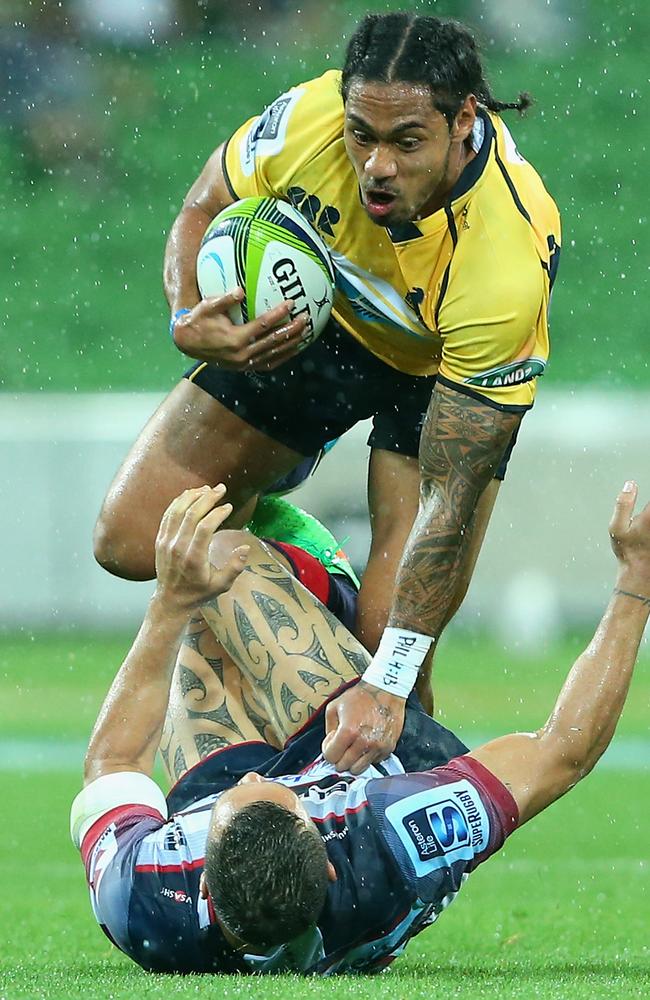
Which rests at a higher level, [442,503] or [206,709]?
[442,503]

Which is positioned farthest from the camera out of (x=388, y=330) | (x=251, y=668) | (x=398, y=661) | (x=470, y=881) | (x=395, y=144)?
(x=470, y=881)

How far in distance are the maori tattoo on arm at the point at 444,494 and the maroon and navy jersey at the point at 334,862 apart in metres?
1.02

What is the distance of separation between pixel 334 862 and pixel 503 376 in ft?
5.44

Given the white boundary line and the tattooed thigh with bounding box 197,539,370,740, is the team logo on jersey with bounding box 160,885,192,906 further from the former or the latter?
the white boundary line

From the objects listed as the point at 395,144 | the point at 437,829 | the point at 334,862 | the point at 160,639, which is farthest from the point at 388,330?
the point at 334,862

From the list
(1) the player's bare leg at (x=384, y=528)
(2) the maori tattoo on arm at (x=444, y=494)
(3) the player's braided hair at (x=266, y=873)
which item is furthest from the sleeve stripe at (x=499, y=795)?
(1) the player's bare leg at (x=384, y=528)

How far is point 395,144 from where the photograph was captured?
14.8ft

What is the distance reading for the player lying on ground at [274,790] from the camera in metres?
3.64

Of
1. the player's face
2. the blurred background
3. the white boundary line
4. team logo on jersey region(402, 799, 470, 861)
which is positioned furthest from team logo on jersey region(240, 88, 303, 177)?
the blurred background

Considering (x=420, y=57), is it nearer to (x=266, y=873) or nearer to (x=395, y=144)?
(x=395, y=144)

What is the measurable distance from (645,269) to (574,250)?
733 mm

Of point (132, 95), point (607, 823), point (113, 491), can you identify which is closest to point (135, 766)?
point (113, 491)

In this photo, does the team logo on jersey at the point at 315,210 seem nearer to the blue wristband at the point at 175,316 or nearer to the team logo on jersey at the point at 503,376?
the blue wristband at the point at 175,316

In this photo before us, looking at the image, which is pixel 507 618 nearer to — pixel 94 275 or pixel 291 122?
pixel 94 275
